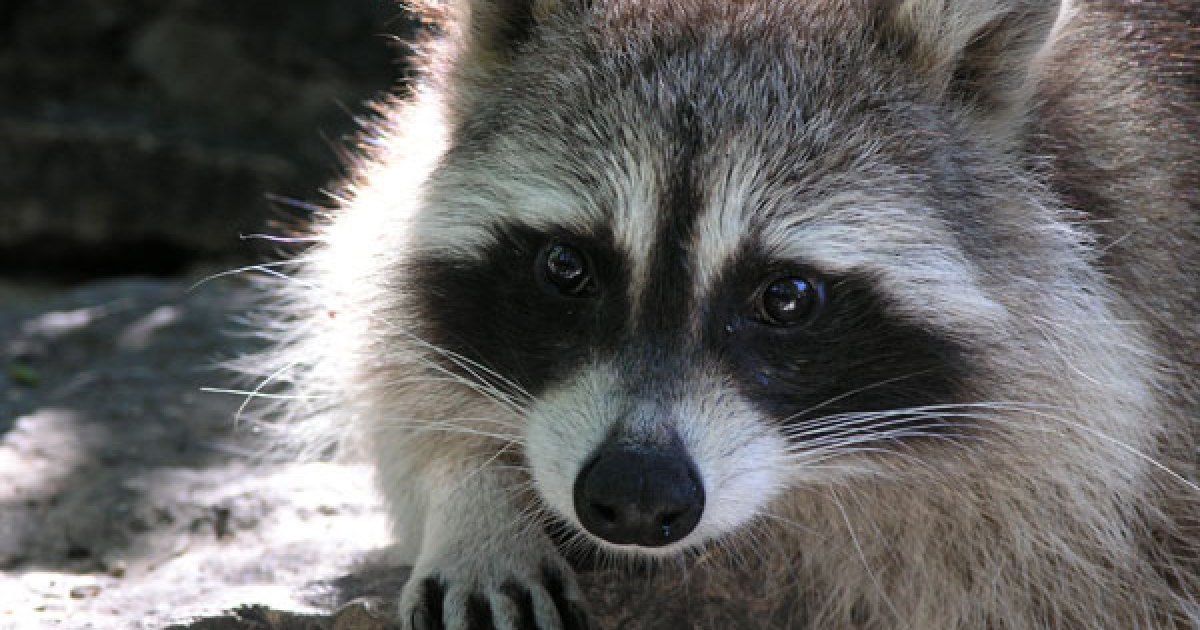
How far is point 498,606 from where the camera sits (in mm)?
3555

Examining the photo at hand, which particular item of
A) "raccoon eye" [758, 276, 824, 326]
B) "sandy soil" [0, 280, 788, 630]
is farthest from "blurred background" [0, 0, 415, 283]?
"raccoon eye" [758, 276, 824, 326]

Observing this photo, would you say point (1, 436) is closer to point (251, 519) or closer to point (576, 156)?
point (251, 519)

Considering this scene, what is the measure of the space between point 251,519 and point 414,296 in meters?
1.24

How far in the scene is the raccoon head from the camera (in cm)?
314

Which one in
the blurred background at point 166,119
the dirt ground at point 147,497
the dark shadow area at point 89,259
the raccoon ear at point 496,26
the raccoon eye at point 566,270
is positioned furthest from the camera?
the dark shadow area at point 89,259

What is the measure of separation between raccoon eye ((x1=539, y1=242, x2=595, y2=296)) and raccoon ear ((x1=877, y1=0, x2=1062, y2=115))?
2.78 ft

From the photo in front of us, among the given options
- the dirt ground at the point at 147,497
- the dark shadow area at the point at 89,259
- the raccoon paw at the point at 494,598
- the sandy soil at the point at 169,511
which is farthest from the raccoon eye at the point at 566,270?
the dark shadow area at the point at 89,259

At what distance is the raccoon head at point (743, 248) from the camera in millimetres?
3145

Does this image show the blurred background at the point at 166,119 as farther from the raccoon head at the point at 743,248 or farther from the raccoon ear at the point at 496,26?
the raccoon head at the point at 743,248

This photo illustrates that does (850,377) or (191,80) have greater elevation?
(850,377)

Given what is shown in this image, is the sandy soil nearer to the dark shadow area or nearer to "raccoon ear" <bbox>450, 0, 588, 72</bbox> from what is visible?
"raccoon ear" <bbox>450, 0, 588, 72</bbox>

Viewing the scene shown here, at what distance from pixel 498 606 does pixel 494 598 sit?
28mm

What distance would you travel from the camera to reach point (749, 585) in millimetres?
3857

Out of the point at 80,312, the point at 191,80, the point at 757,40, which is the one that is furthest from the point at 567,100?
the point at 191,80
